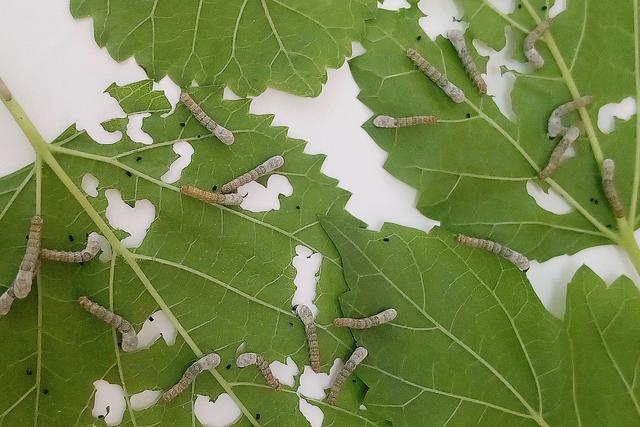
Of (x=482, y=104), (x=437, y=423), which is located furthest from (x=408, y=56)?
(x=437, y=423)

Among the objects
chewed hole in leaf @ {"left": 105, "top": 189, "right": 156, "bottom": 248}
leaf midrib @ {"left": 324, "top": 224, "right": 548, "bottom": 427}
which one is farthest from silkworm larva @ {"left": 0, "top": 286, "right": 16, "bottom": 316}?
leaf midrib @ {"left": 324, "top": 224, "right": 548, "bottom": 427}

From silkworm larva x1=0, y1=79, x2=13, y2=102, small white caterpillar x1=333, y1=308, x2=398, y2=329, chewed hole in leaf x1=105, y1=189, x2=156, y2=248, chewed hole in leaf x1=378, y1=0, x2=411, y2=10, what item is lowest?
small white caterpillar x1=333, y1=308, x2=398, y2=329

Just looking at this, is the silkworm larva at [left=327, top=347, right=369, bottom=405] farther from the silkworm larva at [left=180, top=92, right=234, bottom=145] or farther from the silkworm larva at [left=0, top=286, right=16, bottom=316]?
the silkworm larva at [left=0, top=286, right=16, bottom=316]

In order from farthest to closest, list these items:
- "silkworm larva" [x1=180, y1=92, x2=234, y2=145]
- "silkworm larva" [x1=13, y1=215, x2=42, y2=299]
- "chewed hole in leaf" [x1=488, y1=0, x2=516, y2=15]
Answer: "chewed hole in leaf" [x1=488, y1=0, x2=516, y2=15] → "silkworm larva" [x1=180, y1=92, x2=234, y2=145] → "silkworm larva" [x1=13, y1=215, x2=42, y2=299]

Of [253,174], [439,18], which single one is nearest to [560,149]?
[439,18]

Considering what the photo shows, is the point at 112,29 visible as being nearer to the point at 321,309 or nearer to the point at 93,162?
the point at 93,162

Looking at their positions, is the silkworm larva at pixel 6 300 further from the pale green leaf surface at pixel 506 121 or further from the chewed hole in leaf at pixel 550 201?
the chewed hole in leaf at pixel 550 201
